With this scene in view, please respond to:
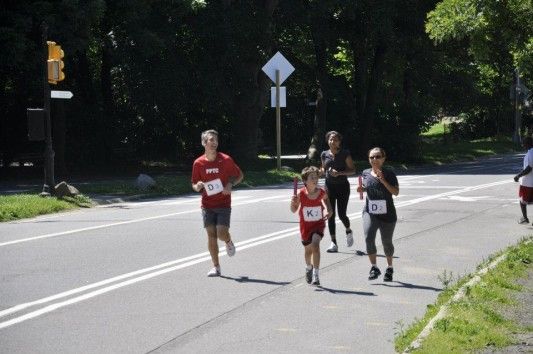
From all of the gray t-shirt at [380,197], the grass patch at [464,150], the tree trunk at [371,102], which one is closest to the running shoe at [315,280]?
the gray t-shirt at [380,197]

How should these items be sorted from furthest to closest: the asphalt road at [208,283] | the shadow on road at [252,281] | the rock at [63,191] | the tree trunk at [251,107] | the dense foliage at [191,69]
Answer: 1. the tree trunk at [251,107]
2. the dense foliage at [191,69]
3. the rock at [63,191]
4. the shadow on road at [252,281]
5. the asphalt road at [208,283]

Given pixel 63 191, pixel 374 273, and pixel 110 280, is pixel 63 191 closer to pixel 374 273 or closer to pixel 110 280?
pixel 110 280

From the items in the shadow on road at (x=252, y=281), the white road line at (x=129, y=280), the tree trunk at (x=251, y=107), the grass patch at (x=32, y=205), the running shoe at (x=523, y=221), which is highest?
the tree trunk at (x=251, y=107)

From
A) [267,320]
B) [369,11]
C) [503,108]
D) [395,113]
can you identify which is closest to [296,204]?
[267,320]

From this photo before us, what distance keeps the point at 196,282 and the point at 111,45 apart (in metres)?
24.7

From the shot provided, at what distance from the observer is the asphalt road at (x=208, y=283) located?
25.4ft

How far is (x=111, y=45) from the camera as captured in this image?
112 ft

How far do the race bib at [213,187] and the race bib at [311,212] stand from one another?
4.25ft

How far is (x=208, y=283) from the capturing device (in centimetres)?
1060

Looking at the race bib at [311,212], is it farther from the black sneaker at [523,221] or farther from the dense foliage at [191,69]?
the dense foliage at [191,69]

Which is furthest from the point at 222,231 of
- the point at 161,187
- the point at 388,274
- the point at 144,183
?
the point at 161,187

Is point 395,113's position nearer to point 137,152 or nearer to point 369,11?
point 369,11

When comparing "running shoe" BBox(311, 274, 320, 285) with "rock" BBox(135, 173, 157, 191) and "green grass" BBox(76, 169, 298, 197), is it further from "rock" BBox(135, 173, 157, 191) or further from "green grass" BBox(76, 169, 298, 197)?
"rock" BBox(135, 173, 157, 191)

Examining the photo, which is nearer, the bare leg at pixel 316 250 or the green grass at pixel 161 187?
the bare leg at pixel 316 250
